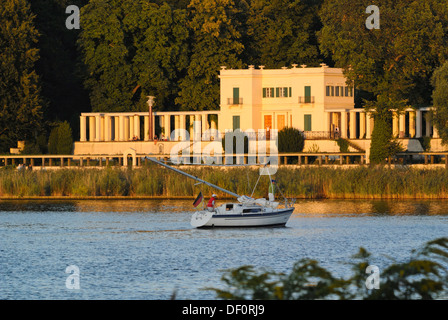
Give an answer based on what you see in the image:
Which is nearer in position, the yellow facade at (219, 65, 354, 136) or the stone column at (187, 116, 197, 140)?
the yellow facade at (219, 65, 354, 136)

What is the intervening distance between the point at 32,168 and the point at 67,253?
41.1 meters

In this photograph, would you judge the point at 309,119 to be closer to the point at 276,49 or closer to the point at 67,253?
the point at 276,49

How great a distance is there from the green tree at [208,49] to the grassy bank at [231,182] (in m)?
31.9

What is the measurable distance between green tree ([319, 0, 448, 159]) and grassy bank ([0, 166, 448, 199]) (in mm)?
24753

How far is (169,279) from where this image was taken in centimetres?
3534

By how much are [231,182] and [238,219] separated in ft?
55.9

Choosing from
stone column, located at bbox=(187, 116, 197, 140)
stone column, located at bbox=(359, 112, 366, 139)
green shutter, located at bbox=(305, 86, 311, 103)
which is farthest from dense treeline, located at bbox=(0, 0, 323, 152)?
stone column, located at bbox=(359, 112, 366, 139)

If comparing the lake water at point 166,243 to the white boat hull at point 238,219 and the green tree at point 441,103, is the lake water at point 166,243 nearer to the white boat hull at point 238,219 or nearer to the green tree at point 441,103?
the white boat hull at point 238,219

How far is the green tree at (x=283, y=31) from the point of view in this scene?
106375 millimetres

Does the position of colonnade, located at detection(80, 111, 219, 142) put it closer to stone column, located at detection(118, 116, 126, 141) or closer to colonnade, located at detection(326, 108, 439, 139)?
stone column, located at detection(118, 116, 126, 141)

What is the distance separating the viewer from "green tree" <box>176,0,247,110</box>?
103812 mm

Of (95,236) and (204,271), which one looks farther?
(95,236)
